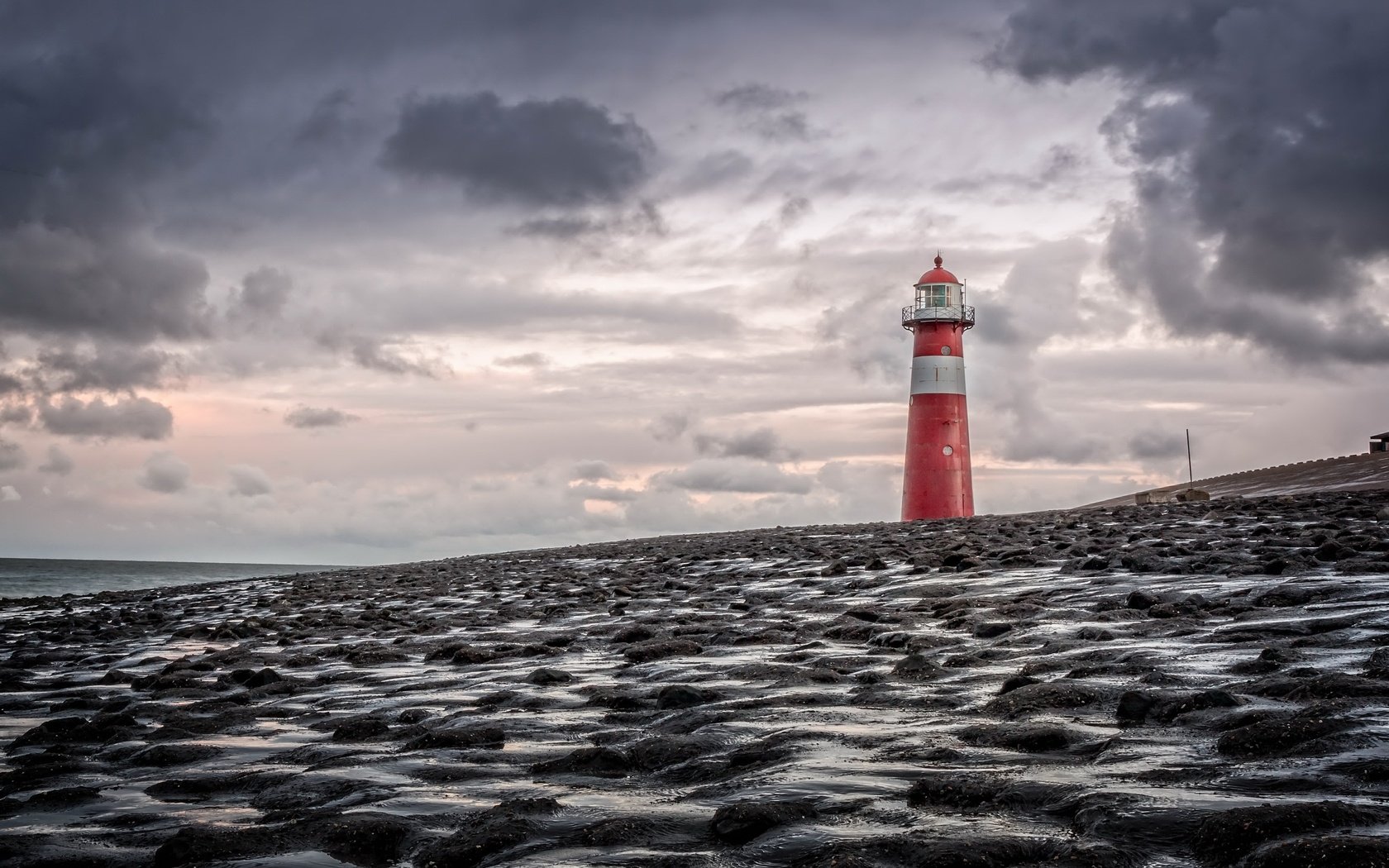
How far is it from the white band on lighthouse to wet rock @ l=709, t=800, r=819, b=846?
122 feet

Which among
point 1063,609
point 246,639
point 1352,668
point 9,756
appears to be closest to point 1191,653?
point 1352,668

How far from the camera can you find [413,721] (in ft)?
22.3

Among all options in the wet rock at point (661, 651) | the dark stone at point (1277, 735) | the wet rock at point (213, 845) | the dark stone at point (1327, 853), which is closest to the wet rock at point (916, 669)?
the wet rock at point (661, 651)

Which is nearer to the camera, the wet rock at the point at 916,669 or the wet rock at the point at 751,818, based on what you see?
the wet rock at the point at 751,818

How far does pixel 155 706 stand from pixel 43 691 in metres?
2.51

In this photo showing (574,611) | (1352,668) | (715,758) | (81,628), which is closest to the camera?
(715,758)

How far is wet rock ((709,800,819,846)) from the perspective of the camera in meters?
3.86

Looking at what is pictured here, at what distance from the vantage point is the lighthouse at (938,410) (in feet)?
129

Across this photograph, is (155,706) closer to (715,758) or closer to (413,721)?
(413,721)

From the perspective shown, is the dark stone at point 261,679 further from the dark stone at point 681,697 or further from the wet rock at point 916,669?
the wet rock at point 916,669

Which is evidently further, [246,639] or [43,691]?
[246,639]

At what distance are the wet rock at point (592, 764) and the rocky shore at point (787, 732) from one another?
2 cm

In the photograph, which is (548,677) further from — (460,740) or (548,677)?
(460,740)

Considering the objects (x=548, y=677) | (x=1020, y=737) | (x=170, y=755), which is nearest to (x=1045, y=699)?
(x=1020, y=737)
